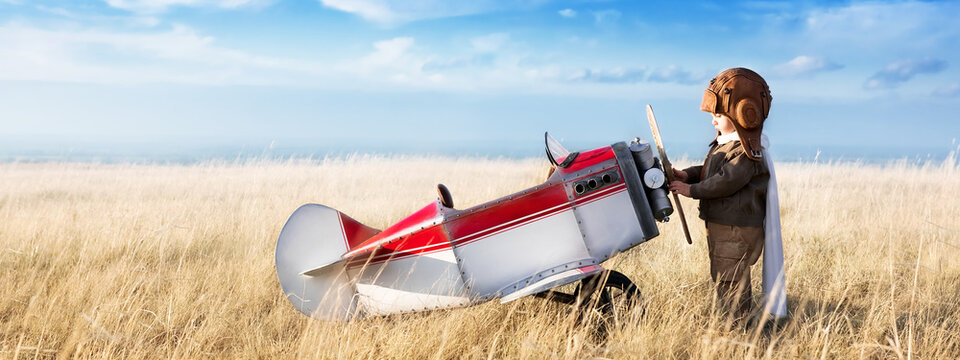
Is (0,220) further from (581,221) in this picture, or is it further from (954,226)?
(954,226)

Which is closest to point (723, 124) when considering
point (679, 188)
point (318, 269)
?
point (679, 188)

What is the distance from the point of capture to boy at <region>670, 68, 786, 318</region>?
3939mm

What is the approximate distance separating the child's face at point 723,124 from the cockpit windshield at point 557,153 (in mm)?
1177

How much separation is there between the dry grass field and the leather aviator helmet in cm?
118

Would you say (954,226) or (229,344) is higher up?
(229,344)

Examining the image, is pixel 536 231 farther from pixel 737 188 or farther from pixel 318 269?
pixel 318 269

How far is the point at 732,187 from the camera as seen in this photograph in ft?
12.9

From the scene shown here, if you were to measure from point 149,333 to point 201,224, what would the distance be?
4063 mm

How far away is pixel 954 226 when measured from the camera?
9.11 meters

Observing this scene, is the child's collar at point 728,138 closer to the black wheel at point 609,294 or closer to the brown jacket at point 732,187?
the brown jacket at point 732,187

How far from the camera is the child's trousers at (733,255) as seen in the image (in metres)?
4.11

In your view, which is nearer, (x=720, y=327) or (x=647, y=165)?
(x=647, y=165)

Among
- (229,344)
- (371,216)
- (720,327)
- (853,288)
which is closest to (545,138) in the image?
(720,327)

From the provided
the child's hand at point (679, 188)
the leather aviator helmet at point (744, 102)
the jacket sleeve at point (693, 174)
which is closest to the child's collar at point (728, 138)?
the leather aviator helmet at point (744, 102)
